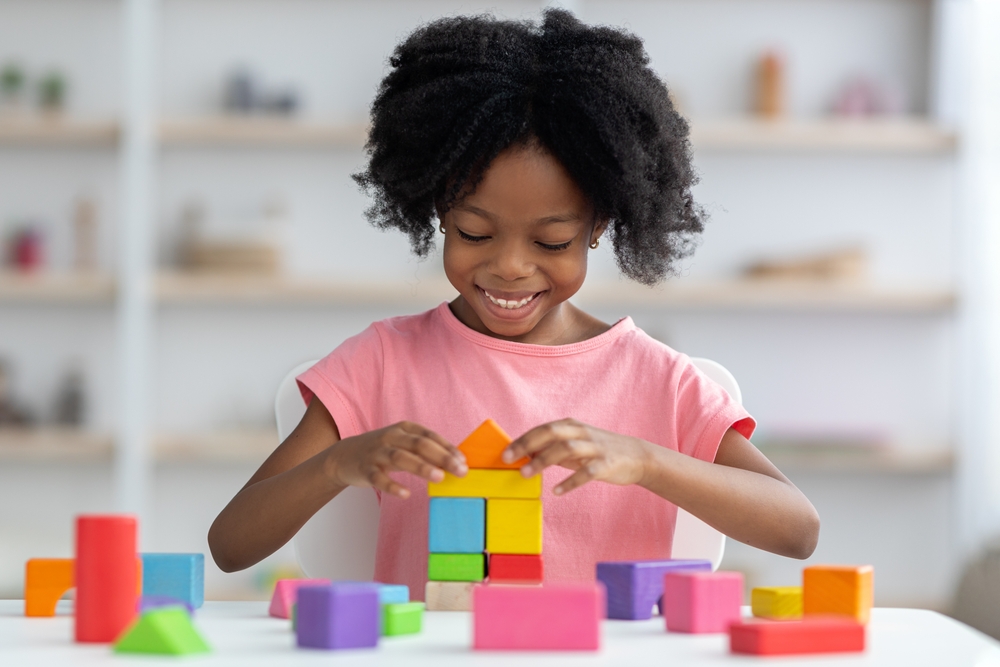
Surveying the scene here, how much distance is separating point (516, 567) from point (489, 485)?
7 centimetres

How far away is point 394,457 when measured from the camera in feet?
3.15

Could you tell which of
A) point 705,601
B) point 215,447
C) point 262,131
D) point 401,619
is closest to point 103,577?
point 401,619

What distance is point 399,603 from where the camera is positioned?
2.52 feet

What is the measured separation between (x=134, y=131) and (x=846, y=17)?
7.03 ft

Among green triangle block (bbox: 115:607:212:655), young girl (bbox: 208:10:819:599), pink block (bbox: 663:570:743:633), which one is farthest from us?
young girl (bbox: 208:10:819:599)

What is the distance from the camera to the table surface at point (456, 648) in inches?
26.1

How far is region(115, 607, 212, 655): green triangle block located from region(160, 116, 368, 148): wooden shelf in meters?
2.60

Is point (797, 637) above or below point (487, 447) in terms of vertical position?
below

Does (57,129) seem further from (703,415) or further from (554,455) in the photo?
(554,455)

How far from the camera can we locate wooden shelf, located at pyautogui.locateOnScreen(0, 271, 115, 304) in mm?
3141

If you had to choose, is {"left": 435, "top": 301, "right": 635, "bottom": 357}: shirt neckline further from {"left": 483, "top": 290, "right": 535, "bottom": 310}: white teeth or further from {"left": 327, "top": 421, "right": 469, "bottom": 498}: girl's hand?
{"left": 327, "top": 421, "right": 469, "bottom": 498}: girl's hand

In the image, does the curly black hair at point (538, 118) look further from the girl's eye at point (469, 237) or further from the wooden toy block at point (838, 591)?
the wooden toy block at point (838, 591)

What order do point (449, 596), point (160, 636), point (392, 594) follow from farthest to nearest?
point (449, 596)
point (392, 594)
point (160, 636)

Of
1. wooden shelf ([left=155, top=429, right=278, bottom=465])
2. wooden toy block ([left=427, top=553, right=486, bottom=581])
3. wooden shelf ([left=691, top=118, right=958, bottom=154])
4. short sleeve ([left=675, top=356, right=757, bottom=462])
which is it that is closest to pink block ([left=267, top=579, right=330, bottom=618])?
wooden toy block ([left=427, top=553, right=486, bottom=581])
